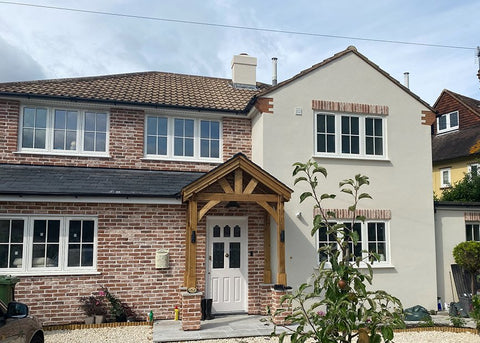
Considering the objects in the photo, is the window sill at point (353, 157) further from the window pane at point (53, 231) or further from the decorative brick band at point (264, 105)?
the window pane at point (53, 231)

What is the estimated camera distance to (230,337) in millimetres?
9164

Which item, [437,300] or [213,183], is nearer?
[213,183]

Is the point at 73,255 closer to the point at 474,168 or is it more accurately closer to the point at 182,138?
the point at 182,138

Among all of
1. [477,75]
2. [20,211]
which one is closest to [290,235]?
[20,211]

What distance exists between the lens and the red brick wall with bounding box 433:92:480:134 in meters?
24.6

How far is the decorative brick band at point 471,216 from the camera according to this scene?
1331cm

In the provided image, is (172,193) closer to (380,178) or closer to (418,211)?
(380,178)

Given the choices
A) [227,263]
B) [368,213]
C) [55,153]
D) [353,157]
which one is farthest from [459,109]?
[55,153]

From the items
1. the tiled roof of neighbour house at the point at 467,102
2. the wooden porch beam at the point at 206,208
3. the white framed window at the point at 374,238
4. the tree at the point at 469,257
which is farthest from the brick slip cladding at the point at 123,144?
the tiled roof of neighbour house at the point at 467,102

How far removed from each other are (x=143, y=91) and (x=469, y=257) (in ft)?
36.1

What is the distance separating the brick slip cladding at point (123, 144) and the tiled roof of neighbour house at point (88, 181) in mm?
212

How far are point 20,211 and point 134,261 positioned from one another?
3.04 metres

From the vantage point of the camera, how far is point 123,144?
40.0 ft

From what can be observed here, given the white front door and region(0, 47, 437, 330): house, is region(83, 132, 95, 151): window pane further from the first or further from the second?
the white front door
